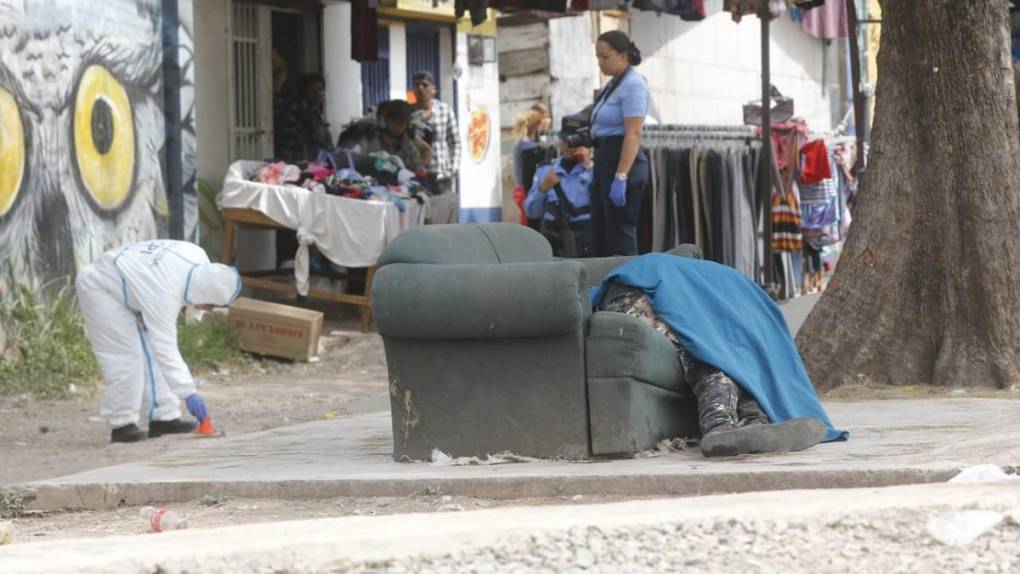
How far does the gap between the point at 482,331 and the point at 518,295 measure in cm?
22

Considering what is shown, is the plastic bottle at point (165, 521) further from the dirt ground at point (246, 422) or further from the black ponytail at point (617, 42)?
the black ponytail at point (617, 42)

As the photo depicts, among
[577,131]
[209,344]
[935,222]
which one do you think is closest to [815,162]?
[577,131]

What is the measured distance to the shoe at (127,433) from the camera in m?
9.31

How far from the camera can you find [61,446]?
370 inches

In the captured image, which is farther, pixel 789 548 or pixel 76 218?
pixel 76 218

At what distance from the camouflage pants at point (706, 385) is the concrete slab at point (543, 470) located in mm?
185

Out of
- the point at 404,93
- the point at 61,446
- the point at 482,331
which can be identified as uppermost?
the point at 404,93

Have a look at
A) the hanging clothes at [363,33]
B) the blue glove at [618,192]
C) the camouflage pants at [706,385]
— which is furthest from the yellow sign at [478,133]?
the camouflage pants at [706,385]

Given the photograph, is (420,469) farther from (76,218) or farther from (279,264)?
(279,264)

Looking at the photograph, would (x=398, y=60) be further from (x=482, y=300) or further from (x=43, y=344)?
(x=482, y=300)

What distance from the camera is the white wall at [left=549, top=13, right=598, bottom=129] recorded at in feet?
67.1

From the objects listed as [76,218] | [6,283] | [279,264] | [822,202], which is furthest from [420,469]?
[822,202]

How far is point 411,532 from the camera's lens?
4387 mm

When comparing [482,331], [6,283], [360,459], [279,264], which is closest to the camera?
[482,331]
